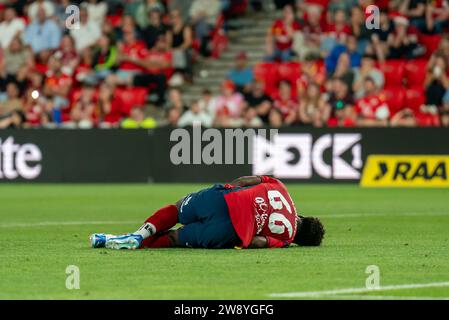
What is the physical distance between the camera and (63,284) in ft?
29.9

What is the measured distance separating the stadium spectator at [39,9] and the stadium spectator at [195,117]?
236 inches

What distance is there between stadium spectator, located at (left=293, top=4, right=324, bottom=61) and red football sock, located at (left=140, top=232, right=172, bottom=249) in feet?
52.6

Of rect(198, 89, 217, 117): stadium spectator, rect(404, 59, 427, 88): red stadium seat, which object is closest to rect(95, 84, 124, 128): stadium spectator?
rect(198, 89, 217, 117): stadium spectator

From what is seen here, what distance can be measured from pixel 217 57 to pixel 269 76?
2.90 metres

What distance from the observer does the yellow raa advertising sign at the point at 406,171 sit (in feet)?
79.3

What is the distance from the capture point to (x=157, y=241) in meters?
11.8

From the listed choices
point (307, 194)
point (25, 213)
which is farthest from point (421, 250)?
point (307, 194)

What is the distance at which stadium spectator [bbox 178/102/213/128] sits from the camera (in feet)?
87.6

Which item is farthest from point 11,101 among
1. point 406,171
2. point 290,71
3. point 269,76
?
point 406,171

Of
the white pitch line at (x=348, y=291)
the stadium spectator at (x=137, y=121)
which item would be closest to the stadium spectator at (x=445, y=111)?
the stadium spectator at (x=137, y=121)

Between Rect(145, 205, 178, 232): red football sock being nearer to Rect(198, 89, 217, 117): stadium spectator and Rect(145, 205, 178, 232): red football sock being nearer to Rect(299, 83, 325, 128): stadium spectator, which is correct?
Rect(299, 83, 325, 128): stadium spectator

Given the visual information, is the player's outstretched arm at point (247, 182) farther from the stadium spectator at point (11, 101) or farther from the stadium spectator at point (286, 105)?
the stadium spectator at point (11, 101)

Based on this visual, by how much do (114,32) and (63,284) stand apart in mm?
21731
